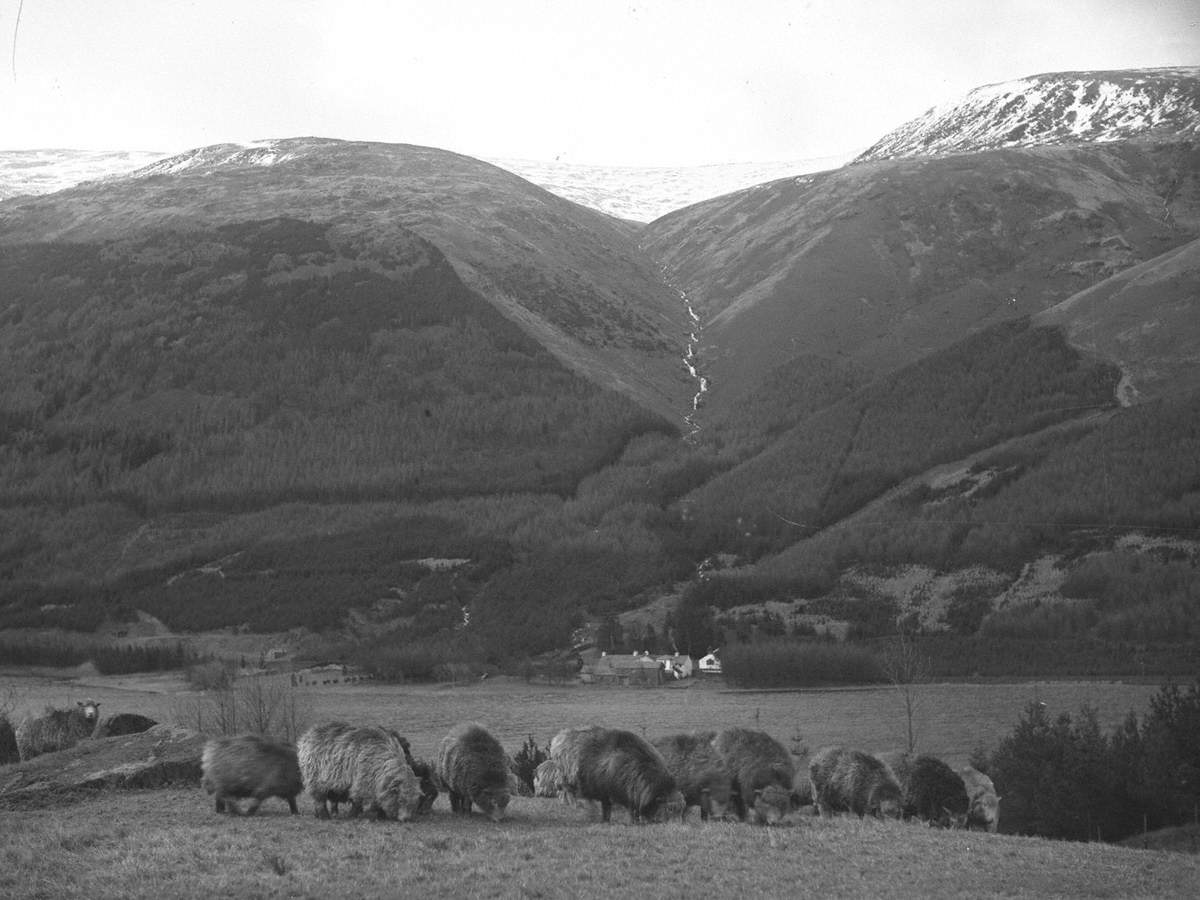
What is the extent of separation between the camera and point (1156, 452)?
130m

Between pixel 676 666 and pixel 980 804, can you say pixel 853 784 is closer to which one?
pixel 980 804

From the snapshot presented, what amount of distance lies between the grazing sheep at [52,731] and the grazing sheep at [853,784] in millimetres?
20120

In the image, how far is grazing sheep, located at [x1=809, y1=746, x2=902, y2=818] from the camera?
1194 inches

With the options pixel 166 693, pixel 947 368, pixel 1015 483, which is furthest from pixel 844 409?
pixel 166 693

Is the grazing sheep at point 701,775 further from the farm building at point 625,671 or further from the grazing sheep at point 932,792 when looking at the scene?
the farm building at point 625,671

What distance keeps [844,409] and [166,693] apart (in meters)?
103

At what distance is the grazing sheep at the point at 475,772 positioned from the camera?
26.7 meters

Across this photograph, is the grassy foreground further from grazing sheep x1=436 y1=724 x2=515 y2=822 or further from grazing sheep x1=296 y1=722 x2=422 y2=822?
grazing sheep x1=436 y1=724 x2=515 y2=822

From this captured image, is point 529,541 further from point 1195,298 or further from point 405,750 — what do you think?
point 405,750

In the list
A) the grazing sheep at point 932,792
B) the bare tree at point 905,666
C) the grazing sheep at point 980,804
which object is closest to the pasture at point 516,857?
the grazing sheep at point 932,792

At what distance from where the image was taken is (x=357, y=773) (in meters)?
25.3

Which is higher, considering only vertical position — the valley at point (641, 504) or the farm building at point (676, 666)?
the valley at point (641, 504)

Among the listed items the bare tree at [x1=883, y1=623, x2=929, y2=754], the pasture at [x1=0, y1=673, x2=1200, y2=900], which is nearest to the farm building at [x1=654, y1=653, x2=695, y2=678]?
the bare tree at [x1=883, y1=623, x2=929, y2=754]

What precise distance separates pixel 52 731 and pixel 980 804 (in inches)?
997
